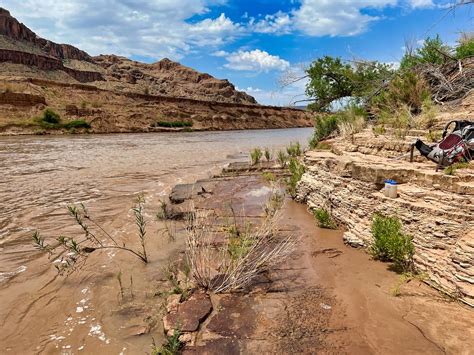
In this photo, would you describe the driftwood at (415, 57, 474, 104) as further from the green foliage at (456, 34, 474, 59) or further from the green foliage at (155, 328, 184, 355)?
the green foliage at (155, 328, 184, 355)

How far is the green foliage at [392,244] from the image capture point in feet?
14.8

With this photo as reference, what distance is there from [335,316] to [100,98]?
52800 millimetres

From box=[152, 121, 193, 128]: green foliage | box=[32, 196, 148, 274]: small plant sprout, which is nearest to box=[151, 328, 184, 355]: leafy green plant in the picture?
box=[32, 196, 148, 274]: small plant sprout

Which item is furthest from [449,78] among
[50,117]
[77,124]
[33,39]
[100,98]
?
[33,39]

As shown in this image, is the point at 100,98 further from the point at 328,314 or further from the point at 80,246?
the point at 328,314

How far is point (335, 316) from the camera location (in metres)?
3.65

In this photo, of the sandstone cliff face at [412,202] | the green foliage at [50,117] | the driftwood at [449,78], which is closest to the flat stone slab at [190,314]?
the sandstone cliff face at [412,202]

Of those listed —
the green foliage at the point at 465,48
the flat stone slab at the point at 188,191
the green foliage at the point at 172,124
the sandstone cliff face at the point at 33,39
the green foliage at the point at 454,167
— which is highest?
the sandstone cliff face at the point at 33,39

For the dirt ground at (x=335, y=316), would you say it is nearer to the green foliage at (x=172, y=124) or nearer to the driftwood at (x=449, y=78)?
the driftwood at (x=449, y=78)

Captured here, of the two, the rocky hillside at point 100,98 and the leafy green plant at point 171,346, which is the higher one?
the rocky hillside at point 100,98

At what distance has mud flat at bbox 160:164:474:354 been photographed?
320 cm

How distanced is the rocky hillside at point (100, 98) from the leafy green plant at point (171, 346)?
120ft

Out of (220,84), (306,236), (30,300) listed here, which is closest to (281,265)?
(306,236)

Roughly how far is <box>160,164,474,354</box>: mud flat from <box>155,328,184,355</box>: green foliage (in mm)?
101
